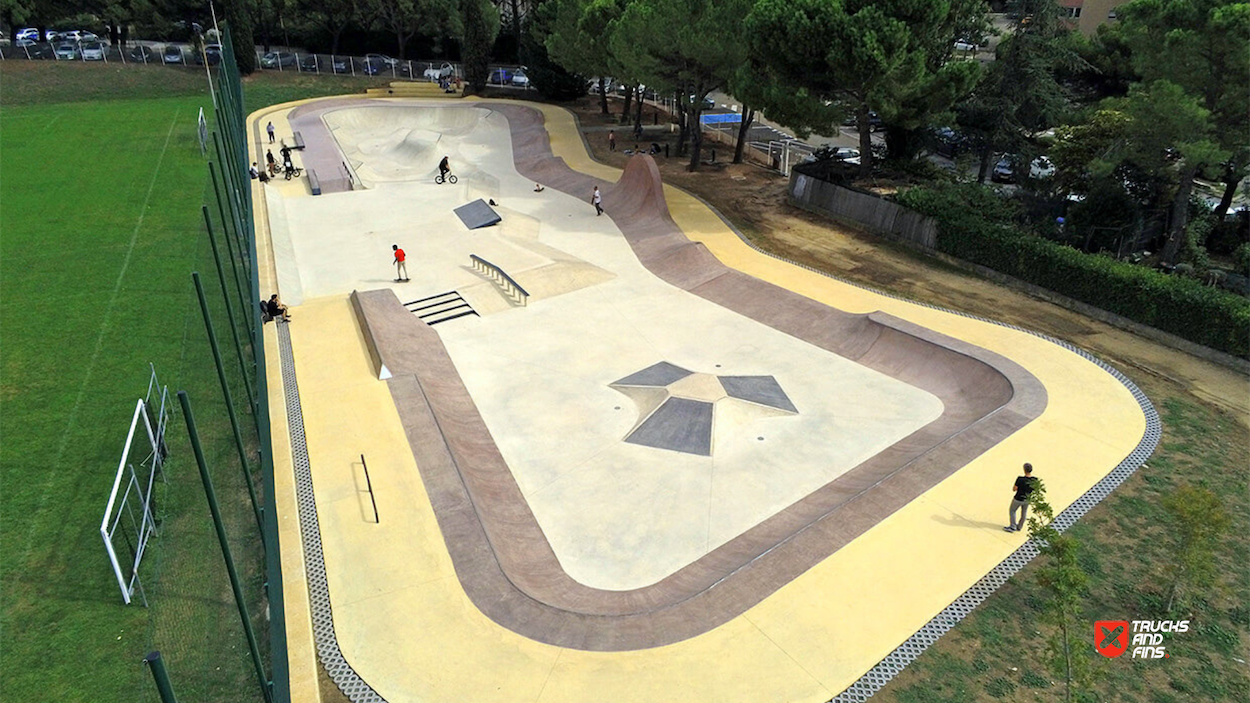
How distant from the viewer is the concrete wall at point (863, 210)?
24578 mm

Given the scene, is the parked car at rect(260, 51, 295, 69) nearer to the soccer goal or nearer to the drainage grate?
the drainage grate

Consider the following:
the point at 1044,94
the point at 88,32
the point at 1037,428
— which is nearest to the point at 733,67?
the point at 1044,94

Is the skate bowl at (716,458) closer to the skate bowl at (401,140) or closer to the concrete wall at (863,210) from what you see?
the concrete wall at (863,210)

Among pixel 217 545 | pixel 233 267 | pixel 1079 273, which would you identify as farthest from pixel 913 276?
pixel 217 545

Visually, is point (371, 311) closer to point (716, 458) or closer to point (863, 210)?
point (716, 458)

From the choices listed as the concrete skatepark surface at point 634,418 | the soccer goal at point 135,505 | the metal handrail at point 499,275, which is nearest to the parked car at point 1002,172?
the concrete skatepark surface at point 634,418

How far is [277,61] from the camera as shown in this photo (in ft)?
171

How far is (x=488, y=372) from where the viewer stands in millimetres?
17750

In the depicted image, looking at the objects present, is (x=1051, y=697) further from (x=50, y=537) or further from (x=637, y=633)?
(x=50, y=537)

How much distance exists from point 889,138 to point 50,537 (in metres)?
30.2

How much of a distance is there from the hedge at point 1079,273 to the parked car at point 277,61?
154 feet

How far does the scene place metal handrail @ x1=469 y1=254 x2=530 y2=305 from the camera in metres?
21.5

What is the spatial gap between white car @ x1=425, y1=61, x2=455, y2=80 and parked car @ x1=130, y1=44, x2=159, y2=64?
18.2m

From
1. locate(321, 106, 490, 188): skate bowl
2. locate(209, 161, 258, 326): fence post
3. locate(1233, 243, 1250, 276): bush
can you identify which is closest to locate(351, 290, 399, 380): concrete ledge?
locate(209, 161, 258, 326): fence post
